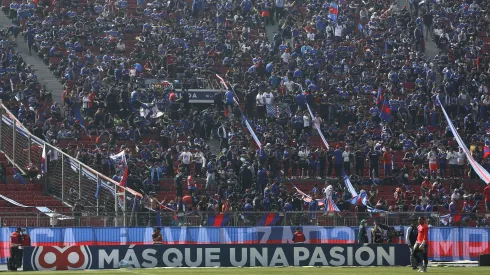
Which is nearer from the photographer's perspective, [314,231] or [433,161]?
[314,231]

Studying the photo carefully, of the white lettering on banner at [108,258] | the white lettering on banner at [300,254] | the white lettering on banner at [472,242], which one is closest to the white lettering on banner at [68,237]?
the white lettering on banner at [108,258]

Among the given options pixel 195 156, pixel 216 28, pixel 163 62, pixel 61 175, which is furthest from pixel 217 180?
pixel 216 28

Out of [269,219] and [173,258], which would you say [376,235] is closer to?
[269,219]

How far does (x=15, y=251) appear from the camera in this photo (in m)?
31.0

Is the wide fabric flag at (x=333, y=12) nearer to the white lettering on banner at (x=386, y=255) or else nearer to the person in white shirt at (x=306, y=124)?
the person in white shirt at (x=306, y=124)

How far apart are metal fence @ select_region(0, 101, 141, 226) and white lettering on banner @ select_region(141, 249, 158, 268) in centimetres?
513

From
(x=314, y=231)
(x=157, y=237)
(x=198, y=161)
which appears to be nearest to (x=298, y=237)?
(x=314, y=231)

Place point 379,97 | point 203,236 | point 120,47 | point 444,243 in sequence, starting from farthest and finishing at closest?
point 120,47
point 379,97
point 444,243
point 203,236

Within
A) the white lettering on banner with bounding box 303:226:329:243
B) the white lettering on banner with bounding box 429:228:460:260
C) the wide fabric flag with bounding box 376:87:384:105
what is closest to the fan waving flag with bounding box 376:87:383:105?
the wide fabric flag with bounding box 376:87:384:105

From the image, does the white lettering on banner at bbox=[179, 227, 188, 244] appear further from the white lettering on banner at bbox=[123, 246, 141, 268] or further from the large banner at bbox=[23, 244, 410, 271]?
the white lettering on banner at bbox=[123, 246, 141, 268]

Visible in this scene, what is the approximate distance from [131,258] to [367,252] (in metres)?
6.32

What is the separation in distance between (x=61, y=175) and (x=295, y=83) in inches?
551

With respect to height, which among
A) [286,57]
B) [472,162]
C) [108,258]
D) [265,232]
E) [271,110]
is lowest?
[108,258]

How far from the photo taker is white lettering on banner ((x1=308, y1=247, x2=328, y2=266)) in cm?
3175
